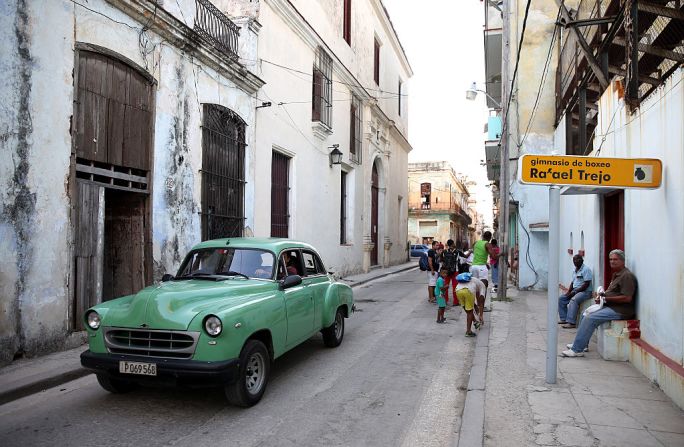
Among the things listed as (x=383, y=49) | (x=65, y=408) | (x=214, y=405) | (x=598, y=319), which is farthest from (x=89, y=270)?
(x=383, y=49)

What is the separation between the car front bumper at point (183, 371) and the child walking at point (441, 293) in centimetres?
574

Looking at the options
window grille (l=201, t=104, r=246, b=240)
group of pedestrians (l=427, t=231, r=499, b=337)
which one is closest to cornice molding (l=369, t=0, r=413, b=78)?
window grille (l=201, t=104, r=246, b=240)

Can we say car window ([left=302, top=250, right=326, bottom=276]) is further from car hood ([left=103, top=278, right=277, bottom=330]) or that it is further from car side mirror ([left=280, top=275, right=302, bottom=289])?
car hood ([left=103, top=278, right=277, bottom=330])

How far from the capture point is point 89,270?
7461 millimetres

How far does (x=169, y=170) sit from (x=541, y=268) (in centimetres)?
1134

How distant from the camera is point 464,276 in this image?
811cm

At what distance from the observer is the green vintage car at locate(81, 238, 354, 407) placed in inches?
173

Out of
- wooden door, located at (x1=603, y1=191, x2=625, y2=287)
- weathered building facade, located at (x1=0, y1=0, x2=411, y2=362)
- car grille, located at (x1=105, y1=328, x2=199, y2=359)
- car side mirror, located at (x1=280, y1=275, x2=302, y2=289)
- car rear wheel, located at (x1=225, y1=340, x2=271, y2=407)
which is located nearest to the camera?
car grille, located at (x1=105, y1=328, x2=199, y2=359)

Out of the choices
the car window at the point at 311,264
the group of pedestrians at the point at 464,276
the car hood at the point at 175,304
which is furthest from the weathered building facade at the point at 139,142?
the group of pedestrians at the point at 464,276

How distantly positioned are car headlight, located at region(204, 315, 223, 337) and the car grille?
0.35 ft

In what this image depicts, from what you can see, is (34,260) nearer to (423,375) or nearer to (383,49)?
(423,375)

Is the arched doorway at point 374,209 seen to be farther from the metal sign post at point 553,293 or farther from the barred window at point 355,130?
the metal sign post at point 553,293

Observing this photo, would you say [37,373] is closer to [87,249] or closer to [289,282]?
[87,249]

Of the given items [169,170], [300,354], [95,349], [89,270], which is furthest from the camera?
[169,170]
